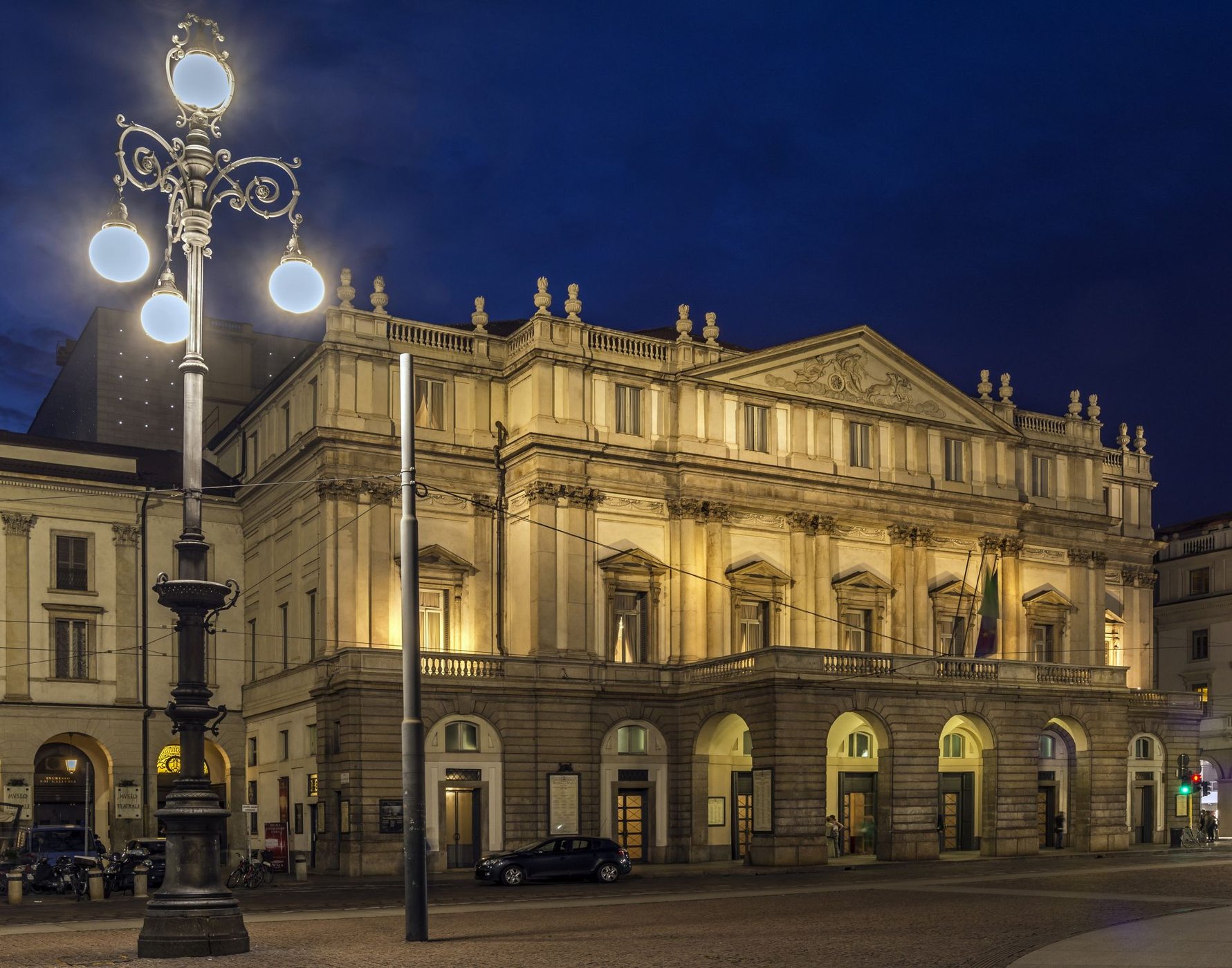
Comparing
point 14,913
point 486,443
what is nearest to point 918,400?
point 486,443

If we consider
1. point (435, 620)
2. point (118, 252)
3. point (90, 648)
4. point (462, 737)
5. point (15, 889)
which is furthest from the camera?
point (90, 648)

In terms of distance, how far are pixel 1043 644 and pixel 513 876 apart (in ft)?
105

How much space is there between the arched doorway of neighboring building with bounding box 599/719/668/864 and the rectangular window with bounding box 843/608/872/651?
29.3 feet

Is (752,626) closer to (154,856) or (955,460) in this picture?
(955,460)

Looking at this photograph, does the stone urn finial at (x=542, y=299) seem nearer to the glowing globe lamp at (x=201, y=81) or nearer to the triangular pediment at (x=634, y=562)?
the triangular pediment at (x=634, y=562)

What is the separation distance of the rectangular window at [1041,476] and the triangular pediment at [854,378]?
3245 mm

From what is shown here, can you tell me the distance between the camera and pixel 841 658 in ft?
170

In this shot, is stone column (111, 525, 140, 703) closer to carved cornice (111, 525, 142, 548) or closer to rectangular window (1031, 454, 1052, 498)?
carved cornice (111, 525, 142, 548)

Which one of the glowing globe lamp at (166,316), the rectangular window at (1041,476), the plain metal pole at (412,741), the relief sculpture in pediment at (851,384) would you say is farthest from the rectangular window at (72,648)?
the glowing globe lamp at (166,316)

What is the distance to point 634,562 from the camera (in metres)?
55.2

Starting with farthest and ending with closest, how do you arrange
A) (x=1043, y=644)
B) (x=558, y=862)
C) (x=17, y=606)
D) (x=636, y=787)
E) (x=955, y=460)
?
Result: (x=1043, y=644) → (x=955, y=460) → (x=17, y=606) → (x=636, y=787) → (x=558, y=862)

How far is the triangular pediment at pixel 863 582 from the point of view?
193 feet

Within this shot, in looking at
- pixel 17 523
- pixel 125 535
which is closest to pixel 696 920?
pixel 125 535

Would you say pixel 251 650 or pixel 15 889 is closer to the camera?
pixel 15 889
